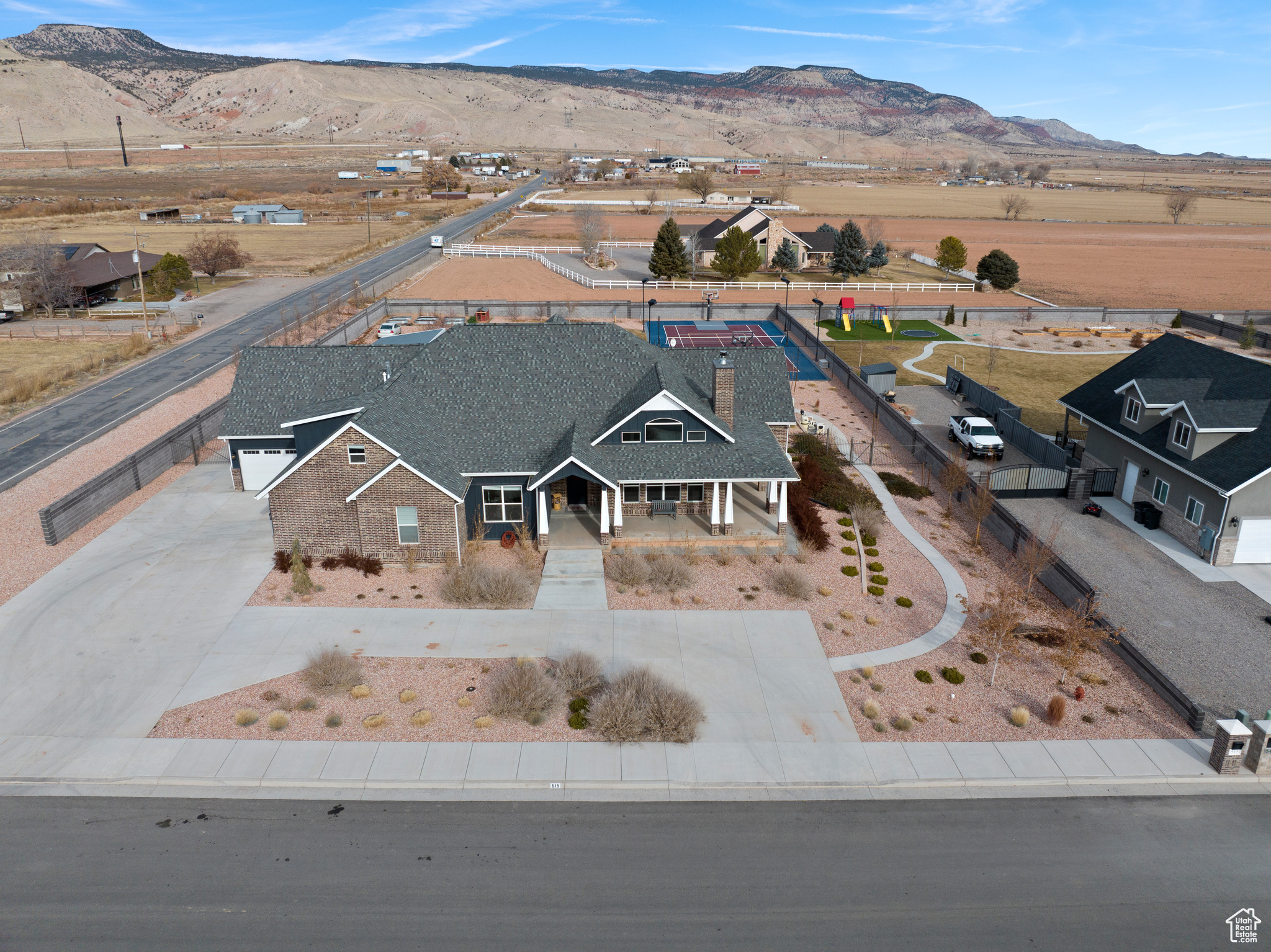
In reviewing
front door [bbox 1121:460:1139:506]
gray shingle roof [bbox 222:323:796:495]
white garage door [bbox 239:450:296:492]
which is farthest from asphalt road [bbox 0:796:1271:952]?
→ white garage door [bbox 239:450:296:492]

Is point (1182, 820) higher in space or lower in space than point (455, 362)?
lower

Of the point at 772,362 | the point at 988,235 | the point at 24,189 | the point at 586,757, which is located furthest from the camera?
the point at 24,189

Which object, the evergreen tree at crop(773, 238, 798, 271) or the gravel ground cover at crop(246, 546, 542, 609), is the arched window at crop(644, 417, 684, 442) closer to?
the gravel ground cover at crop(246, 546, 542, 609)

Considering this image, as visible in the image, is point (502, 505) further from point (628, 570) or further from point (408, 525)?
point (628, 570)

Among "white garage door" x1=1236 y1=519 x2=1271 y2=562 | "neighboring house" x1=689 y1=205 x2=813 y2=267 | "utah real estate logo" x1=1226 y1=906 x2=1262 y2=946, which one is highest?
"neighboring house" x1=689 y1=205 x2=813 y2=267

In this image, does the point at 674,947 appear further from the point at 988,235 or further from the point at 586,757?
the point at 988,235

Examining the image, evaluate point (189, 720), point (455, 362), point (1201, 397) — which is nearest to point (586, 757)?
point (189, 720)
